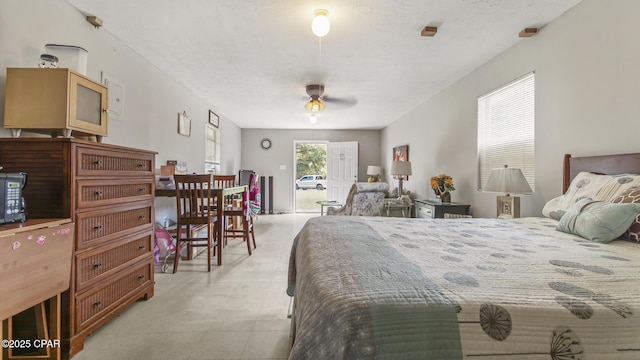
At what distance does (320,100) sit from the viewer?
14.6 feet

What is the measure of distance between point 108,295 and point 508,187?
119 inches

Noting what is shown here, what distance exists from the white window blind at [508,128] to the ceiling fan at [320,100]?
6.57 feet

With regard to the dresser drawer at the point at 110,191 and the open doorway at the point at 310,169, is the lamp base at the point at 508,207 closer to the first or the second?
the dresser drawer at the point at 110,191

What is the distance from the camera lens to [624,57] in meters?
1.76

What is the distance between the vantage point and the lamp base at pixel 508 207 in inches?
96.3

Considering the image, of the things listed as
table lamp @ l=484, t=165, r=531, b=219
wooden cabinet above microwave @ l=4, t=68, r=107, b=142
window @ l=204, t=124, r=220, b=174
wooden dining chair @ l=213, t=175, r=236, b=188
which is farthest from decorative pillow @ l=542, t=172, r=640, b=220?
window @ l=204, t=124, r=220, b=174

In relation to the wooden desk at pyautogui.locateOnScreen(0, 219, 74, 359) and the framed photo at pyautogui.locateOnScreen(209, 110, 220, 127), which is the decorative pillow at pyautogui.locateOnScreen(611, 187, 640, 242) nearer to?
the wooden desk at pyautogui.locateOnScreen(0, 219, 74, 359)

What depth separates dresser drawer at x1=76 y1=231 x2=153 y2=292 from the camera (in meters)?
1.62

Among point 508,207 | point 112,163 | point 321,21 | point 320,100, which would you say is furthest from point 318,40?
point 508,207

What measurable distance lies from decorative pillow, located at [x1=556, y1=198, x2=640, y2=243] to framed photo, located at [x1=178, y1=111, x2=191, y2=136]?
4204 millimetres

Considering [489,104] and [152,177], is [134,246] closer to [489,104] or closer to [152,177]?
[152,177]

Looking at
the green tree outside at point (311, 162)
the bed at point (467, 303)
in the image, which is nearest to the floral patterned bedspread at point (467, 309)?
the bed at point (467, 303)

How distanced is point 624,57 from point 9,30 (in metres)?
3.81

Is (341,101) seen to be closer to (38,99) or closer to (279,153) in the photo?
(279,153)
